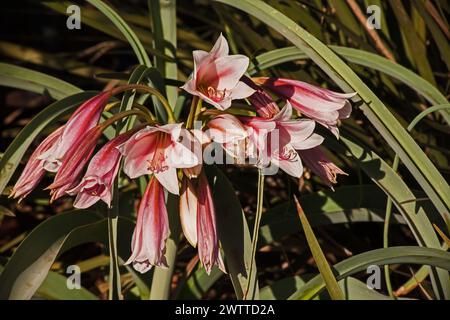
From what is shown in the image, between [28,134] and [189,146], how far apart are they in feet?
0.97

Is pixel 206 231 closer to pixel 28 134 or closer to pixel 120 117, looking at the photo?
pixel 120 117

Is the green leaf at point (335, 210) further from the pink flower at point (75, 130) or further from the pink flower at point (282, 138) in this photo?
the pink flower at point (75, 130)

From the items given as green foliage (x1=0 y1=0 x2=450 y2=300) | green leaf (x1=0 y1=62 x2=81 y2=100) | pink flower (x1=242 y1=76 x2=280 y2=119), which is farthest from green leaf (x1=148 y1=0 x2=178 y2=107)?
pink flower (x1=242 y1=76 x2=280 y2=119)

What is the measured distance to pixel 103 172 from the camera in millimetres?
942

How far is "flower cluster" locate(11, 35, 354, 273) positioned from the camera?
3.07 ft

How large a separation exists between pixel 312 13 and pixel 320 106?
0.65 metres

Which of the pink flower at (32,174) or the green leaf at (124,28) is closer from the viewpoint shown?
the pink flower at (32,174)

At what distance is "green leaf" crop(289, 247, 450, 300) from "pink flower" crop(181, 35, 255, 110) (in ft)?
0.96

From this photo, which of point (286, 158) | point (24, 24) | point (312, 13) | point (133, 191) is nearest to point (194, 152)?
point (286, 158)

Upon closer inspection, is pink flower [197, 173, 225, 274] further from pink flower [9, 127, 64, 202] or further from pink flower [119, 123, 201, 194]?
pink flower [9, 127, 64, 202]

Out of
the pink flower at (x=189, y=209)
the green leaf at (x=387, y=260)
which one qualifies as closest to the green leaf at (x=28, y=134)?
the pink flower at (x=189, y=209)

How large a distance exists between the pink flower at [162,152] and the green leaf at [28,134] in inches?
7.5

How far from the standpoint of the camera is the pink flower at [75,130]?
96cm
